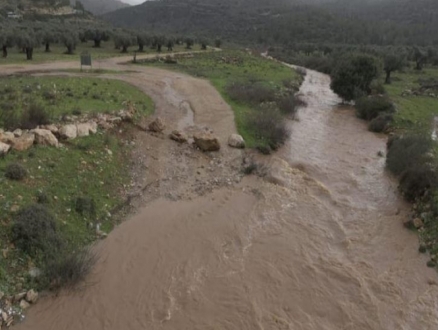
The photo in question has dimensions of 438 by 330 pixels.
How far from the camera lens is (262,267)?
1256 centimetres

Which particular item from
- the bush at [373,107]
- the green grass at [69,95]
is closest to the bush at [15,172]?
the green grass at [69,95]

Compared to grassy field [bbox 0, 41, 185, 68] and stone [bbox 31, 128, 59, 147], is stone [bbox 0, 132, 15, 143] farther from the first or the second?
grassy field [bbox 0, 41, 185, 68]

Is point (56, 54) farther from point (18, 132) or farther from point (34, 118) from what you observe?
point (18, 132)

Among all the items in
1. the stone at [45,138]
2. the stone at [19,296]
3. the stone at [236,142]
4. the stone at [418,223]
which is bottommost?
the stone at [19,296]

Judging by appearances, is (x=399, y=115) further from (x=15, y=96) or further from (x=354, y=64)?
(x=15, y=96)

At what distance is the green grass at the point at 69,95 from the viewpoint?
856 inches

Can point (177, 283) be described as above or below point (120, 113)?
below

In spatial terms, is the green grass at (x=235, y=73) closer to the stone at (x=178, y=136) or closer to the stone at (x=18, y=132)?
the stone at (x=178, y=136)

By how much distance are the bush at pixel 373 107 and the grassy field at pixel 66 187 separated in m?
20.5

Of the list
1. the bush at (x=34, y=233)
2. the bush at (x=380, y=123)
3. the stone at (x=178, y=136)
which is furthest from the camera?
the bush at (x=380, y=123)

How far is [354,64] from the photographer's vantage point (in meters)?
37.0

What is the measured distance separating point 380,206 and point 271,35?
402ft

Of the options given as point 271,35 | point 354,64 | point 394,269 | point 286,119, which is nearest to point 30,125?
point 394,269

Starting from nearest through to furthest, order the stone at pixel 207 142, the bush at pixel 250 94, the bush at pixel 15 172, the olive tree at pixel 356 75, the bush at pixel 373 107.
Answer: the bush at pixel 15 172 → the stone at pixel 207 142 → the bush at pixel 250 94 → the bush at pixel 373 107 → the olive tree at pixel 356 75
